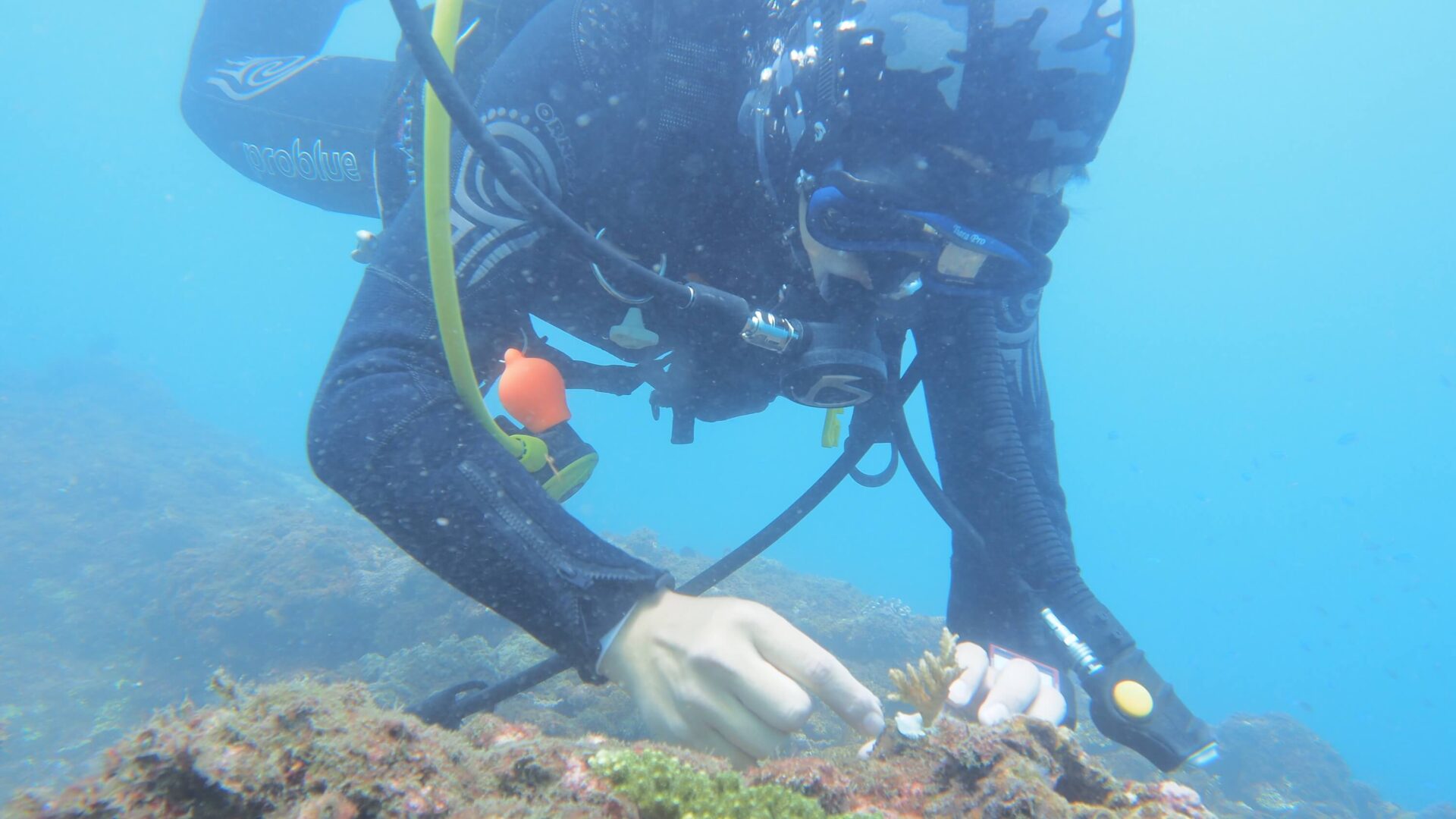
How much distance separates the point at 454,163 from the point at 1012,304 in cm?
254

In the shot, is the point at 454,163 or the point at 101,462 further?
the point at 101,462

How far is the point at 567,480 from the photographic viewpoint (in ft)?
7.83

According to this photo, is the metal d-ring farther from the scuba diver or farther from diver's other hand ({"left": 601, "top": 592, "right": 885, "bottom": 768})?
diver's other hand ({"left": 601, "top": 592, "right": 885, "bottom": 768})

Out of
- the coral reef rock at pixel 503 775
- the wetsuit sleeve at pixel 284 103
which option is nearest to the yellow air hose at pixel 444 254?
the coral reef rock at pixel 503 775

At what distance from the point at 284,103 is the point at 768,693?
4.92 meters

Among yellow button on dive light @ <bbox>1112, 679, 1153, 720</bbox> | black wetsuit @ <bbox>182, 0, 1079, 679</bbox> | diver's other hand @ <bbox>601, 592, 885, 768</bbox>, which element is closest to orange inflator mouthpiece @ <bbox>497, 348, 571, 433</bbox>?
black wetsuit @ <bbox>182, 0, 1079, 679</bbox>

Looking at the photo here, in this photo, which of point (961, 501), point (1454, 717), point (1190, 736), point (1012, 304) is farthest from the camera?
point (1454, 717)

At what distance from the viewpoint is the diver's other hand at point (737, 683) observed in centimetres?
137

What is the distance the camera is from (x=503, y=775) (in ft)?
3.92

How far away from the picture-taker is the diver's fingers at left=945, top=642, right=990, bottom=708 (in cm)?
185

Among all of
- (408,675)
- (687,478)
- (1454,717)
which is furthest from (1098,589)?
(408,675)

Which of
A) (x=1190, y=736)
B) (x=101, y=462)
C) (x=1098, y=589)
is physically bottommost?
(x=1190, y=736)

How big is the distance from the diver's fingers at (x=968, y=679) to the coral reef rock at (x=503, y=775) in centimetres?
33

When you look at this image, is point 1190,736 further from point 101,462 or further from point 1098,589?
point 1098,589
